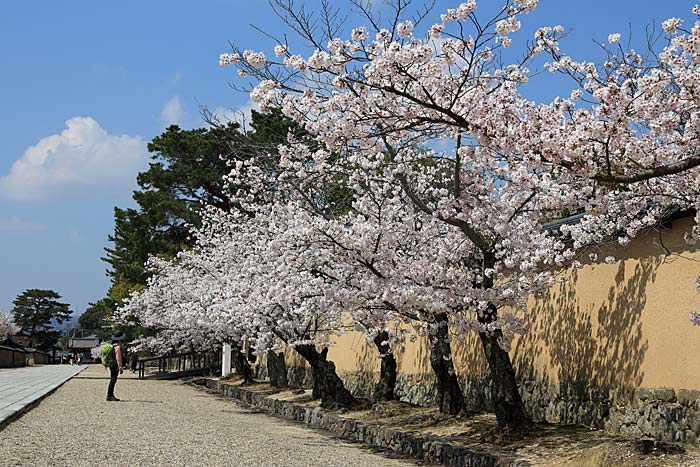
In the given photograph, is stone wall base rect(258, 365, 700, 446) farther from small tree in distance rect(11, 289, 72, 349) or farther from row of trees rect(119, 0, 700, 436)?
small tree in distance rect(11, 289, 72, 349)

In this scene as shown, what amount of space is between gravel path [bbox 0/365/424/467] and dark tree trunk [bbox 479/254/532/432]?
1274mm

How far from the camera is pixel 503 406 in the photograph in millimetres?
9352

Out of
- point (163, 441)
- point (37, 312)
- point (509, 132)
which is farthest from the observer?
point (37, 312)

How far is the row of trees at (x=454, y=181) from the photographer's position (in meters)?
5.70

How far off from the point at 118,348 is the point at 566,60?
1354cm

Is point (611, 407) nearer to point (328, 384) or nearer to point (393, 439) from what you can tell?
point (393, 439)

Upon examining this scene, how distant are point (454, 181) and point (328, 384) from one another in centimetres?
714

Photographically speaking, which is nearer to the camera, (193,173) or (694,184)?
(694,184)

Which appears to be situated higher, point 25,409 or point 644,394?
point 644,394

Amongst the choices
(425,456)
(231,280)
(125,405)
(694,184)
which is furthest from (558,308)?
(125,405)

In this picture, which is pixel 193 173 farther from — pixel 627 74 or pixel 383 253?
pixel 627 74

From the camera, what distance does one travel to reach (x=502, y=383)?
30.9ft

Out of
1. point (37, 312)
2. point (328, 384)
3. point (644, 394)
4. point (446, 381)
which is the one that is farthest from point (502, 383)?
point (37, 312)

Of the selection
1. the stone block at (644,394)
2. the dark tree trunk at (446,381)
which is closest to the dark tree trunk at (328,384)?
the dark tree trunk at (446,381)
